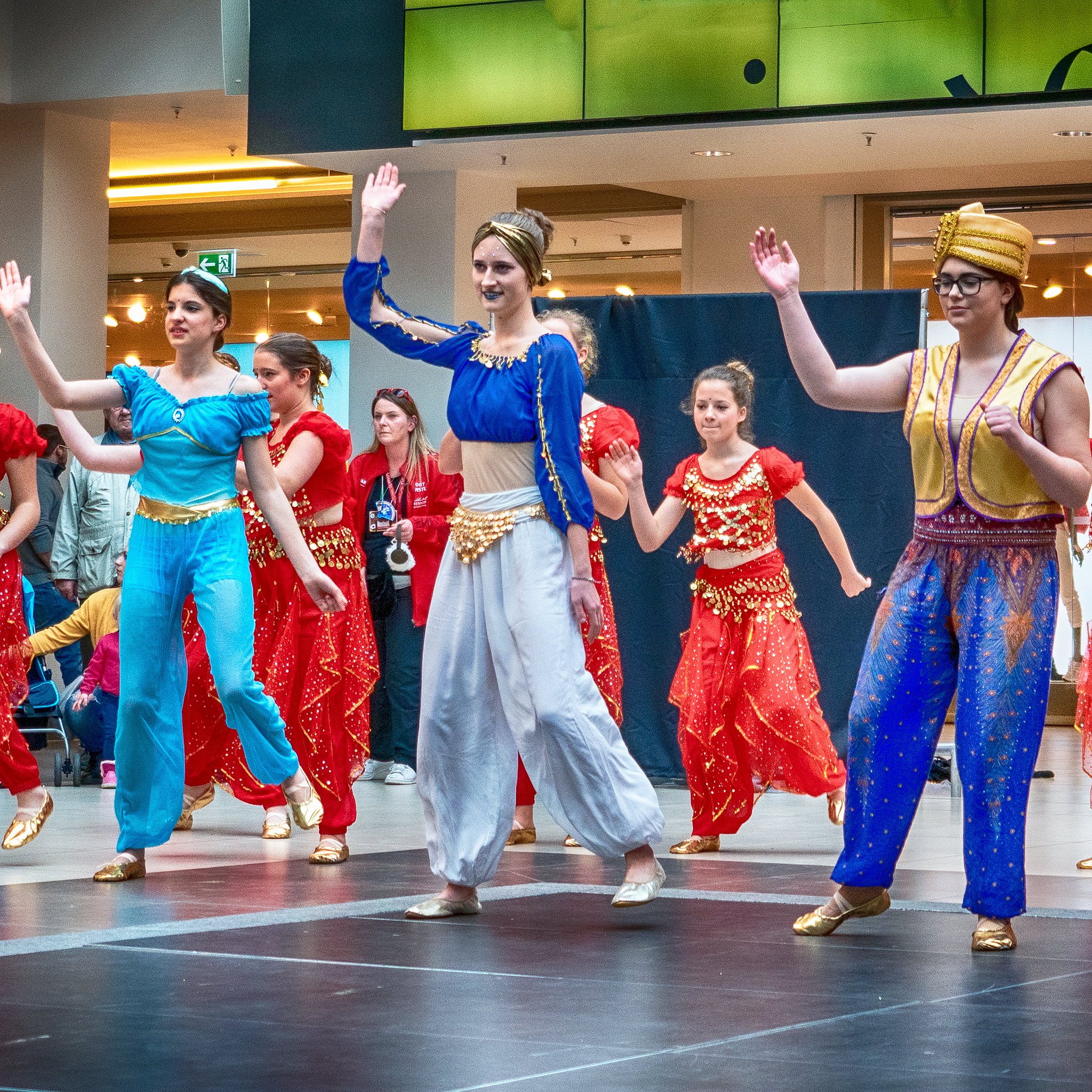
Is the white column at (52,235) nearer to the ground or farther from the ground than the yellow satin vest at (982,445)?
farther from the ground

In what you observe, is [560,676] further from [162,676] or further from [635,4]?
[635,4]

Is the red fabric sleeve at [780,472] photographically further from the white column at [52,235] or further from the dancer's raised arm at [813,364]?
the white column at [52,235]

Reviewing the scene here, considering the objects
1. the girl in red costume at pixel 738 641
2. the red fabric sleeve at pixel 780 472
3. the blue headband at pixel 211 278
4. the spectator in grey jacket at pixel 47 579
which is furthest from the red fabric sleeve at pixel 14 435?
the spectator in grey jacket at pixel 47 579

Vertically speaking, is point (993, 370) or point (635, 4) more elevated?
point (635, 4)

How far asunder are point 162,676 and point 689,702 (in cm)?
196

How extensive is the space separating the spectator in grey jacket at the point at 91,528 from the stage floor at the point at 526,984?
4166 millimetres

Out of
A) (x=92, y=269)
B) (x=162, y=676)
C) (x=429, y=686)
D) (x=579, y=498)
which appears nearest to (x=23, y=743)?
(x=162, y=676)

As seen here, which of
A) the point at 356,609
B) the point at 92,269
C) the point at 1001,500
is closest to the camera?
the point at 1001,500

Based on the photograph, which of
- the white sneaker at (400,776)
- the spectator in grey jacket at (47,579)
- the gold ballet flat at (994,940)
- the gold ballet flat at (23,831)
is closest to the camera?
the gold ballet flat at (994,940)

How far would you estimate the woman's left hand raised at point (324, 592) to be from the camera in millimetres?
5574

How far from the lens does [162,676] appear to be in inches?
219

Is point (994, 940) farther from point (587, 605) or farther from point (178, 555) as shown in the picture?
point (178, 555)

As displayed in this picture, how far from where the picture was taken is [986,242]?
4410mm

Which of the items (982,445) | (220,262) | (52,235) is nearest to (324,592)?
(982,445)
